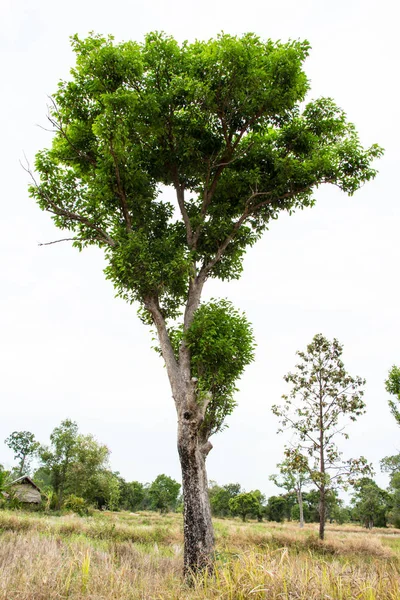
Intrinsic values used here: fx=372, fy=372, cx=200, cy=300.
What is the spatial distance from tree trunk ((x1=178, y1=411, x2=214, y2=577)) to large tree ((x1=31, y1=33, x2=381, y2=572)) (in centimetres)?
3

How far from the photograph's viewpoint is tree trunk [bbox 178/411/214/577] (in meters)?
7.14

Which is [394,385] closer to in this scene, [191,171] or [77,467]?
[191,171]

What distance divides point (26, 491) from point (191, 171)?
147 ft

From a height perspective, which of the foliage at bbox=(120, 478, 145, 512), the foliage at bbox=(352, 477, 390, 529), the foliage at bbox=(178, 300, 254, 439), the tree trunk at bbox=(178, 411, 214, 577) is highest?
the foliage at bbox=(178, 300, 254, 439)

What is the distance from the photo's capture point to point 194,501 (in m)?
7.45

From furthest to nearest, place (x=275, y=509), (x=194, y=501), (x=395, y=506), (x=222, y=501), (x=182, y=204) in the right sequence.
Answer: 1. (x=222, y=501)
2. (x=275, y=509)
3. (x=395, y=506)
4. (x=182, y=204)
5. (x=194, y=501)

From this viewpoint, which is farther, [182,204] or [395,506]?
[395,506]

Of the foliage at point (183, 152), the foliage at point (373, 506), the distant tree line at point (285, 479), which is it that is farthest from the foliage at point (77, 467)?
the foliage at point (183, 152)

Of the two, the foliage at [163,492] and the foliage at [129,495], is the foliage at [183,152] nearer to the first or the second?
the foliage at [163,492]

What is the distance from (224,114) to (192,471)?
331 inches

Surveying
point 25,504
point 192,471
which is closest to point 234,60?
point 192,471

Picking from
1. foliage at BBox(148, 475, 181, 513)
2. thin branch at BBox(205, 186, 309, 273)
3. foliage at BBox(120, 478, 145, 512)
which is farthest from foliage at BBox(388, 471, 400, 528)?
thin branch at BBox(205, 186, 309, 273)

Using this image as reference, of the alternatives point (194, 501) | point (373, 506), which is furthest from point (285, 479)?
point (194, 501)

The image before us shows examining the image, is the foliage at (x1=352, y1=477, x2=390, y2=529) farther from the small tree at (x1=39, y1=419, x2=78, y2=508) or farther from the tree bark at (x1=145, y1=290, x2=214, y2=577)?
the tree bark at (x1=145, y1=290, x2=214, y2=577)
